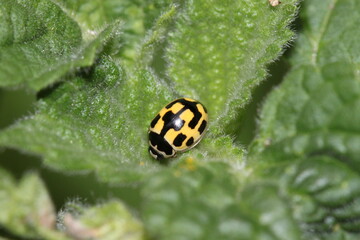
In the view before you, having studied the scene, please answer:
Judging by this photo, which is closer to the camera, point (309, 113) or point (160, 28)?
point (309, 113)

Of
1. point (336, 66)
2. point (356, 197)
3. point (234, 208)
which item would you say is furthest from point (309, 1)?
point (234, 208)

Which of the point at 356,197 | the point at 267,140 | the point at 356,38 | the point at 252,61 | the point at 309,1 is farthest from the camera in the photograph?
the point at 309,1

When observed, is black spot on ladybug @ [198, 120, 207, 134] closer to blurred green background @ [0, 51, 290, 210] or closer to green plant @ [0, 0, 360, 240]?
green plant @ [0, 0, 360, 240]

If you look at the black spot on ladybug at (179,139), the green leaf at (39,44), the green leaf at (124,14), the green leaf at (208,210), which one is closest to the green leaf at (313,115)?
the green leaf at (208,210)

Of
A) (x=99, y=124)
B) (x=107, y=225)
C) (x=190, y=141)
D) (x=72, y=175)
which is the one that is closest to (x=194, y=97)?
(x=190, y=141)

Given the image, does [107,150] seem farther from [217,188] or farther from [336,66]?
[336,66]

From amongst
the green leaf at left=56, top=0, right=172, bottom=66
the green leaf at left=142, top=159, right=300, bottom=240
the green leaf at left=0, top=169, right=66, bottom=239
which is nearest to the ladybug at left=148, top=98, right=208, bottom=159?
the green leaf at left=56, top=0, right=172, bottom=66
